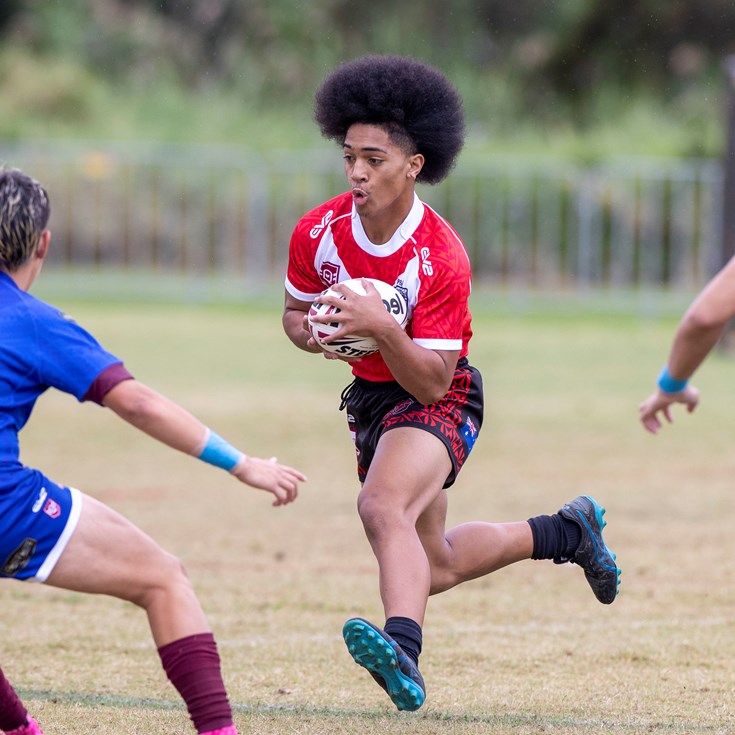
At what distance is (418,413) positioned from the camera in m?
4.93

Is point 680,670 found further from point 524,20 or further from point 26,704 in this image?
point 524,20

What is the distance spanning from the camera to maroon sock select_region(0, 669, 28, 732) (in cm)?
411

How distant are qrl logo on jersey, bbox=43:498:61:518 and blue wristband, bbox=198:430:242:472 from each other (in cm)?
39

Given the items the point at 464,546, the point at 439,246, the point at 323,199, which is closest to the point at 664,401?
the point at 464,546

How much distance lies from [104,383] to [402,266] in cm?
149

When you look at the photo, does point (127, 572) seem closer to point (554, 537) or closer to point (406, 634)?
point (406, 634)

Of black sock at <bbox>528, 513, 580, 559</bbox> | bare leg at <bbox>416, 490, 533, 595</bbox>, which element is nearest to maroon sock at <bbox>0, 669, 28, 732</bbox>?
bare leg at <bbox>416, 490, 533, 595</bbox>

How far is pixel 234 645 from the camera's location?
578cm

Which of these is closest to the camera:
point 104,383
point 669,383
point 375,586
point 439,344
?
point 104,383

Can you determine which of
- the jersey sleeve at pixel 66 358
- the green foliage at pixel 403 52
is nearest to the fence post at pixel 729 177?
the green foliage at pixel 403 52

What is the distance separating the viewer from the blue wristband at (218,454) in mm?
3783

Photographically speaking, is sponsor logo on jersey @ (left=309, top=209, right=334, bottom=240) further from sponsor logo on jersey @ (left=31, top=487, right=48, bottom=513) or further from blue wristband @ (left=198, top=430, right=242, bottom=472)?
sponsor logo on jersey @ (left=31, top=487, right=48, bottom=513)

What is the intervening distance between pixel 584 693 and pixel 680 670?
52cm

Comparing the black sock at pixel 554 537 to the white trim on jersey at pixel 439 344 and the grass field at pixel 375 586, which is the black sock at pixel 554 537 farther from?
the white trim on jersey at pixel 439 344
